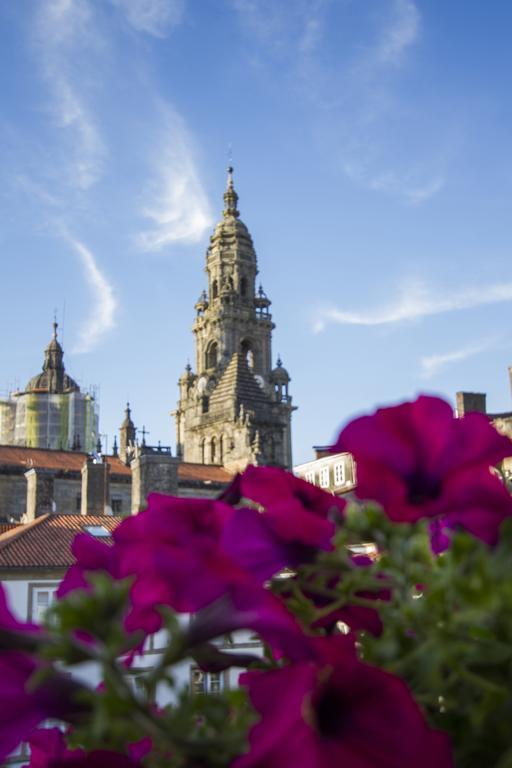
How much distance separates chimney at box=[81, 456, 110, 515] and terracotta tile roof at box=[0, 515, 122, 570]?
666 centimetres

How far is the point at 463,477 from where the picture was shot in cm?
120

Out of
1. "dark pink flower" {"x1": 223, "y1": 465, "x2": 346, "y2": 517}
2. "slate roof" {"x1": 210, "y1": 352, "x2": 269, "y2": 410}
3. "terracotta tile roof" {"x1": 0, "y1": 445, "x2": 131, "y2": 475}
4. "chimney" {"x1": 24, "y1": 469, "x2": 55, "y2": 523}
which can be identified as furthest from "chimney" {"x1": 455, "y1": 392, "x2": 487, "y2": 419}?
"slate roof" {"x1": 210, "y1": 352, "x2": 269, "y2": 410}

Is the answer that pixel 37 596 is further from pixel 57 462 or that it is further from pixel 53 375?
pixel 53 375

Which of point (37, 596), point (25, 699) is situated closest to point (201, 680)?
point (25, 699)

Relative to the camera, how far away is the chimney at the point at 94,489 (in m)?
35.0

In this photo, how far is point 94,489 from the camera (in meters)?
35.4

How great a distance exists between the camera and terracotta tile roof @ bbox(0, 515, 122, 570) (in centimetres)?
2330

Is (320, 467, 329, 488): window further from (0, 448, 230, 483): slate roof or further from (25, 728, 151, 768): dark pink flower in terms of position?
(25, 728, 151, 768): dark pink flower

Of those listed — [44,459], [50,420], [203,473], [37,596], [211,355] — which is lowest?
[37,596]

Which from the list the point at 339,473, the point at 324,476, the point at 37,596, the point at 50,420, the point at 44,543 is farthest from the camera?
the point at 50,420

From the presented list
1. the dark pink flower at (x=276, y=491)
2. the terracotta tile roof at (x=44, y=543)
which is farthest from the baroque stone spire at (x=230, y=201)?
the dark pink flower at (x=276, y=491)

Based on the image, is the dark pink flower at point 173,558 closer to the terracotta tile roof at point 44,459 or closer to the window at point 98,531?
the window at point 98,531

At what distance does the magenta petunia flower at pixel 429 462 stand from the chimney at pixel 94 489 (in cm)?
3460

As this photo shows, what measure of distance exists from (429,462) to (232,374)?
7176 cm
